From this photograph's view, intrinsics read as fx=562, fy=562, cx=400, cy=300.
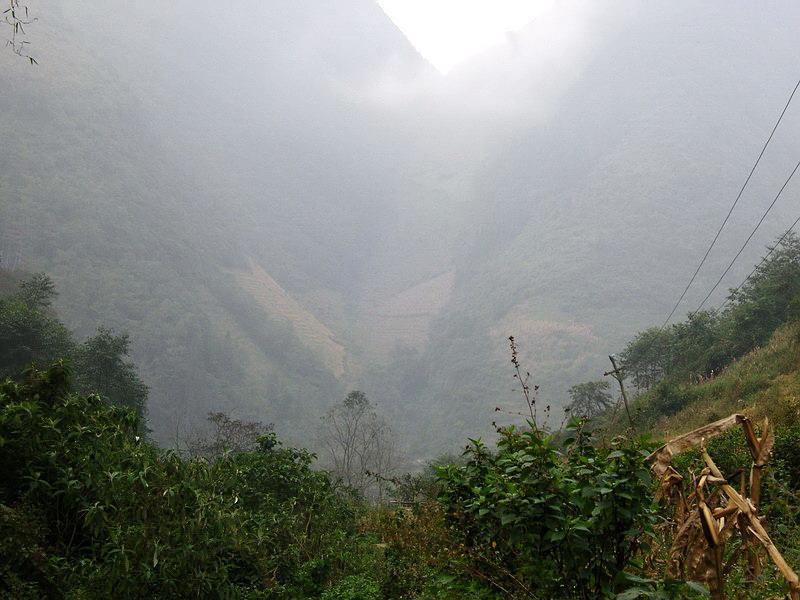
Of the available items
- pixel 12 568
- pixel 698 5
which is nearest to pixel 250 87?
pixel 698 5

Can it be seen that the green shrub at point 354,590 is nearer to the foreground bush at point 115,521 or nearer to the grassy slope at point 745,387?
the foreground bush at point 115,521

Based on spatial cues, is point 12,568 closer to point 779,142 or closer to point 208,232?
point 208,232

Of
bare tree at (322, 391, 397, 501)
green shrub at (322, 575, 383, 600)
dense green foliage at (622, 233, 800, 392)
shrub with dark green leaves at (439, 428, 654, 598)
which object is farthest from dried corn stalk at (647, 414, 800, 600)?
dense green foliage at (622, 233, 800, 392)

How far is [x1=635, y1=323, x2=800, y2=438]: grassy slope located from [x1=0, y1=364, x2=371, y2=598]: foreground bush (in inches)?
577

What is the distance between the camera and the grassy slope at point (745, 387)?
1939cm

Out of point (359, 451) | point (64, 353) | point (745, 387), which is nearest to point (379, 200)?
point (359, 451)

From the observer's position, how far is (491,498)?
354 centimetres

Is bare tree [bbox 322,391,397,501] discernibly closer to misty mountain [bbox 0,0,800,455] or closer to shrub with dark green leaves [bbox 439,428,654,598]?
shrub with dark green leaves [bbox 439,428,654,598]

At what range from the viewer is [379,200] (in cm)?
17538

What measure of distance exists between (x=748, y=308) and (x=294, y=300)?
324 ft

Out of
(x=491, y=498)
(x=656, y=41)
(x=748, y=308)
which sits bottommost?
(x=491, y=498)

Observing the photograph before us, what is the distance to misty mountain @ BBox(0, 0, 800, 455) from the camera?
8525 centimetres

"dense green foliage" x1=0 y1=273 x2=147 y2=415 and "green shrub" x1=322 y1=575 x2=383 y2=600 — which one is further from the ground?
"dense green foliage" x1=0 y1=273 x2=147 y2=415

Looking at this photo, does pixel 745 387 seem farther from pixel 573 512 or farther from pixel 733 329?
pixel 573 512
